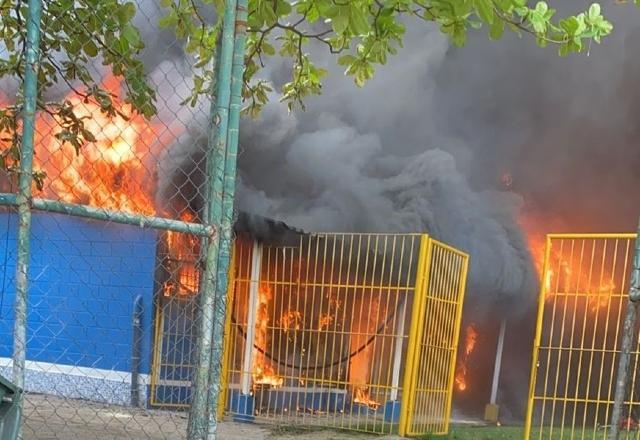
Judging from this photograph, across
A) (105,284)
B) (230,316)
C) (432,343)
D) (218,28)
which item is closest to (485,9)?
(218,28)

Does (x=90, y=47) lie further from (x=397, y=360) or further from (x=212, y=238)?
(x=397, y=360)

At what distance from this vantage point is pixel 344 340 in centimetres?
1082

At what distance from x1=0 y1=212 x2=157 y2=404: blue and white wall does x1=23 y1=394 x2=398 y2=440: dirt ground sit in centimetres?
45

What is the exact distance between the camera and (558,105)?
44.2ft

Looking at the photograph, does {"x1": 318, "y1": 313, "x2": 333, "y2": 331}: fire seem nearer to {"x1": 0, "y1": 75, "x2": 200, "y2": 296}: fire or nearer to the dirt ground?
the dirt ground

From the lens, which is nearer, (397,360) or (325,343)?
(397,360)

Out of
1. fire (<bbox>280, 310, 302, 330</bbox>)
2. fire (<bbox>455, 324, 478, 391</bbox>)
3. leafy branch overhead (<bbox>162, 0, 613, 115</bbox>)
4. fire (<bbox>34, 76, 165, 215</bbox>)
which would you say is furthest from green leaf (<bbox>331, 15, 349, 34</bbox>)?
fire (<bbox>455, 324, 478, 391</bbox>)

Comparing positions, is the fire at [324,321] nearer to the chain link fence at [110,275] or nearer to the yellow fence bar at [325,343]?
the yellow fence bar at [325,343]

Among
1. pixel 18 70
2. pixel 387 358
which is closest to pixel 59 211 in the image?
pixel 18 70

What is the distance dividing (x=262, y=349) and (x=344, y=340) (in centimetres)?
159

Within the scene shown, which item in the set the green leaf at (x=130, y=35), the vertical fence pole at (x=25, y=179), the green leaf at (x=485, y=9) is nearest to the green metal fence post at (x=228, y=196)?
the vertical fence pole at (x=25, y=179)

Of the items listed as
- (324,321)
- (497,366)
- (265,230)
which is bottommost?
(497,366)

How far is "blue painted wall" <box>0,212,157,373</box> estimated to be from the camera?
31.6 feet

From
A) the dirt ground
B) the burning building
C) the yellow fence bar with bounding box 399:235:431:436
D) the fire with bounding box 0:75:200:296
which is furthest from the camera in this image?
the fire with bounding box 0:75:200:296
